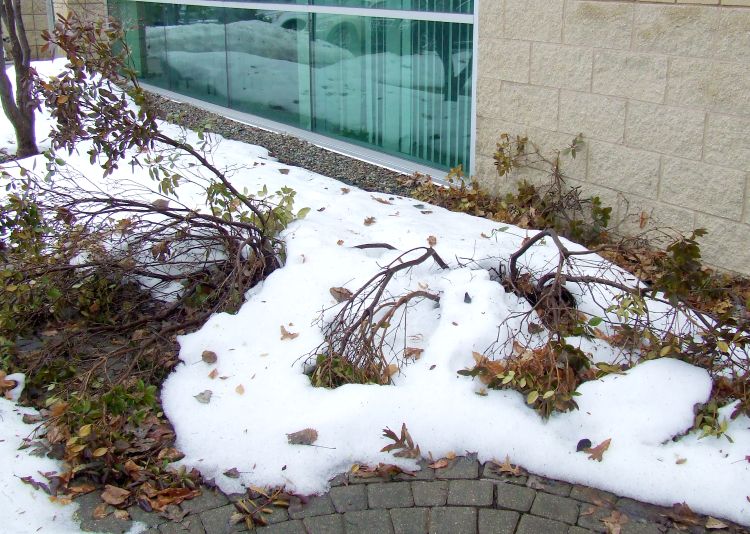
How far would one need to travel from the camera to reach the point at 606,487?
3.22 metres

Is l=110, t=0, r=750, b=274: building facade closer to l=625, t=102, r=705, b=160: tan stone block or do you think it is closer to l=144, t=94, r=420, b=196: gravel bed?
l=625, t=102, r=705, b=160: tan stone block

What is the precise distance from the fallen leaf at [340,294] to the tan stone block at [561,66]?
217 centimetres

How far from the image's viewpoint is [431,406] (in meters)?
3.54

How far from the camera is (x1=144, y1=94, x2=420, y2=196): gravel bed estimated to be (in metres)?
6.70

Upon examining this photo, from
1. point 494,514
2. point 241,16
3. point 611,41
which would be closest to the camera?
point 494,514

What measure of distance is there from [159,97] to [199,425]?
24.6 feet

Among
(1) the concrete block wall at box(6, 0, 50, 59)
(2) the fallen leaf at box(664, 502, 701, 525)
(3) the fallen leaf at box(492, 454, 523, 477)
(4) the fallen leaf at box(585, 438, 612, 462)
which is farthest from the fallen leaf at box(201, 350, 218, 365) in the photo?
(1) the concrete block wall at box(6, 0, 50, 59)

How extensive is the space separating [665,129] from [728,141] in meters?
0.39

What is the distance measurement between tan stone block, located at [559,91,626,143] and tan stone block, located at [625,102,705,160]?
0.23 feet

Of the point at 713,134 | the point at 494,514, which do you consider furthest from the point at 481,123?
the point at 494,514

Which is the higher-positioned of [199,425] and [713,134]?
[713,134]

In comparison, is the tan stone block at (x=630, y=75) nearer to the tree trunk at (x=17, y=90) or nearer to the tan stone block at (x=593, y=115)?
the tan stone block at (x=593, y=115)

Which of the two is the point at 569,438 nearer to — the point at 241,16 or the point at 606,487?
the point at 606,487

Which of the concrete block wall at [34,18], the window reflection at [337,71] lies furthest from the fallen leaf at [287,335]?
the concrete block wall at [34,18]
